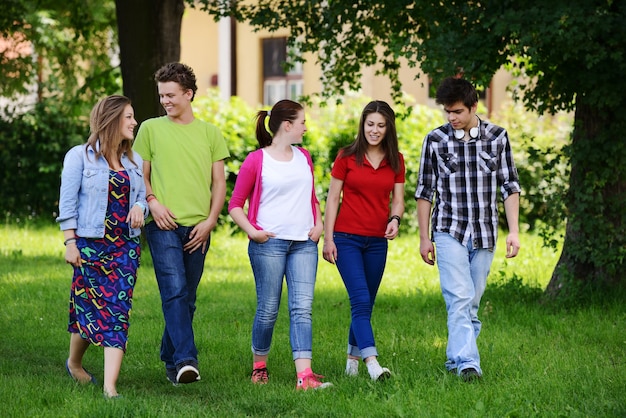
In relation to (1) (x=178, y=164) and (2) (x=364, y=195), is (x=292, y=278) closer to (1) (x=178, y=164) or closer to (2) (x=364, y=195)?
(2) (x=364, y=195)

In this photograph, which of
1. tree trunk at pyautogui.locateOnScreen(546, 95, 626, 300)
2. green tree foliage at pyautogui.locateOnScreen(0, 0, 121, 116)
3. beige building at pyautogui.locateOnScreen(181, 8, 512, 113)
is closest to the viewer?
tree trunk at pyautogui.locateOnScreen(546, 95, 626, 300)

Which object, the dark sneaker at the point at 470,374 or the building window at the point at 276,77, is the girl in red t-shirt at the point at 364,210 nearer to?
the dark sneaker at the point at 470,374

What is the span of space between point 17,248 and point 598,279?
8603 mm

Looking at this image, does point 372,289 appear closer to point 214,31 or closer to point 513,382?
point 513,382

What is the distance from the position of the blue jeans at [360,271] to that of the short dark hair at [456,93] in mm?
1007

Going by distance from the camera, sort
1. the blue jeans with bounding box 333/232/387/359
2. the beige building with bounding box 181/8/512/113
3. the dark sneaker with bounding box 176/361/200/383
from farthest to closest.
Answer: the beige building with bounding box 181/8/512/113 → the blue jeans with bounding box 333/232/387/359 → the dark sneaker with bounding box 176/361/200/383

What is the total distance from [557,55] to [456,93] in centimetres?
271

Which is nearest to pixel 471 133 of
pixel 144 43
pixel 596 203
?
pixel 596 203

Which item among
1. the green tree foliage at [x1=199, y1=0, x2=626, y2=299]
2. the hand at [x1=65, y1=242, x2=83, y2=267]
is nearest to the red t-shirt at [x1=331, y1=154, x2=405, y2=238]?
the hand at [x1=65, y1=242, x2=83, y2=267]

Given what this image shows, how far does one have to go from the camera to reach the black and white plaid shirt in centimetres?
655

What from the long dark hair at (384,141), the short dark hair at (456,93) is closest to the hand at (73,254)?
the long dark hair at (384,141)

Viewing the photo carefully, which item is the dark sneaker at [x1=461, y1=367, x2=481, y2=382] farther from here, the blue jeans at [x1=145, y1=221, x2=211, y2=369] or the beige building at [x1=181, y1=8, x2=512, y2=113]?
the beige building at [x1=181, y1=8, x2=512, y2=113]

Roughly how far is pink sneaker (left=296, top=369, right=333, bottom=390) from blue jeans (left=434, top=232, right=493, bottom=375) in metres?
0.85

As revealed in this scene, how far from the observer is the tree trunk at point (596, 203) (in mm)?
9523
